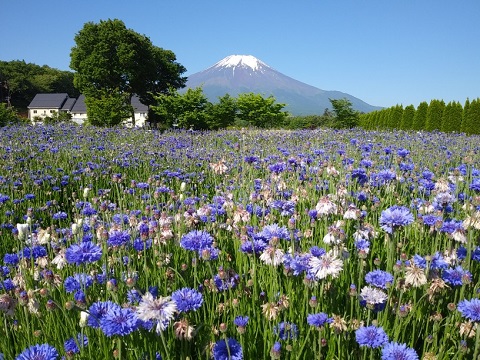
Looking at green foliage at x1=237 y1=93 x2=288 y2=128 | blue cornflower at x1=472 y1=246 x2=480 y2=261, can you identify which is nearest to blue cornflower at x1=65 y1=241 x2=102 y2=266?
blue cornflower at x1=472 y1=246 x2=480 y2=261

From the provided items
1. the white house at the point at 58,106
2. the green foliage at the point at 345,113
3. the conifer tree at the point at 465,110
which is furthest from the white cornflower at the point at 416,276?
the white house at the point at 58,106

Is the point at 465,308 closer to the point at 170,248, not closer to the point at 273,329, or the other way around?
the point at 273,329

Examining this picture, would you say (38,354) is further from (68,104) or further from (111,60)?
(68,104)

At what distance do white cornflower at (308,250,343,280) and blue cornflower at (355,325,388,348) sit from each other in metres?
0.29

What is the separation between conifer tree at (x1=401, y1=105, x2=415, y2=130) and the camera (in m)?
23.2

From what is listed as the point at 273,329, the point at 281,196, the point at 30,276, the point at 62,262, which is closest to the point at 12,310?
the point at 62,262

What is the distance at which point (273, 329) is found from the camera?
1816 millimetres

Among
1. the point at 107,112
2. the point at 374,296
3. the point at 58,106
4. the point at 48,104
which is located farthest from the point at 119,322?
the point at 48,104

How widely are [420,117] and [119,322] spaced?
24.2m

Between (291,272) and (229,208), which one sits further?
(229,208)

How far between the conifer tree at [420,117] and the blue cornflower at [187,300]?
23577 mm

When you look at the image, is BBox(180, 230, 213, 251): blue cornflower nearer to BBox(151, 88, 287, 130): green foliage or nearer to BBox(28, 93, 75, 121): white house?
BBox(151, 88, 287, 130): green foliage

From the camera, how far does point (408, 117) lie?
2339 cm

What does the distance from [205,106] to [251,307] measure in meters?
23.0
